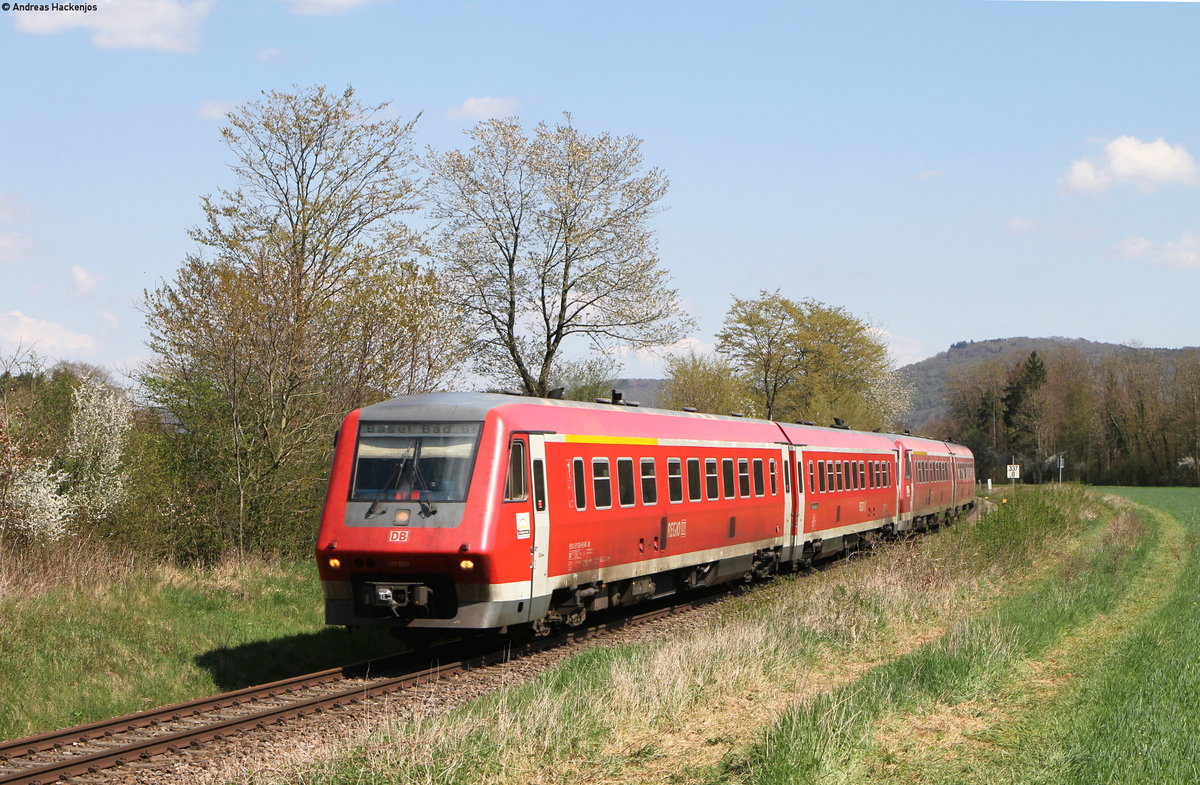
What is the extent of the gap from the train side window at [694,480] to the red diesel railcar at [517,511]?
4cm

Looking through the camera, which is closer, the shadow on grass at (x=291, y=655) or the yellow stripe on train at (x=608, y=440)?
the shadow on grass at (x=291, y=655)

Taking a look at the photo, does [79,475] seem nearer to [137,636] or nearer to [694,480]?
[137,636]

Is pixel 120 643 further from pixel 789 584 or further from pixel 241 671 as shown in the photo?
pixel 789 584

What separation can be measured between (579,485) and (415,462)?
96.9 inches

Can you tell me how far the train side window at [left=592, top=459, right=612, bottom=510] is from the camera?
620 inches

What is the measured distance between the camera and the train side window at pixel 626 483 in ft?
54.1

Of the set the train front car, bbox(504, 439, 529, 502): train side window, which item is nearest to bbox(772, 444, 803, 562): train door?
bbox(504, 439, 529, 502): train side window

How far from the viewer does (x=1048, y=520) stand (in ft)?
92.0

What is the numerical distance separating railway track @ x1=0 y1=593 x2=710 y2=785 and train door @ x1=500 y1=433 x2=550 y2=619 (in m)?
0.94

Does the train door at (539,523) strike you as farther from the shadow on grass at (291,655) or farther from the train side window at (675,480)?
the train side window at (675,480)

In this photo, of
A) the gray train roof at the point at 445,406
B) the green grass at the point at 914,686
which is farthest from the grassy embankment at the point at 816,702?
the gray train roof at the point at 445,406

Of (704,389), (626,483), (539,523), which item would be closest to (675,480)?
(626,483)

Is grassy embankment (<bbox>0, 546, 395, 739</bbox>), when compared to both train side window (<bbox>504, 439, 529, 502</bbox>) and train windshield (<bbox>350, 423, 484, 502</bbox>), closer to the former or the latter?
train windshield (<bbox>350, 423, 484, 502</bbox>)

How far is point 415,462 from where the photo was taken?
45.3 feet
